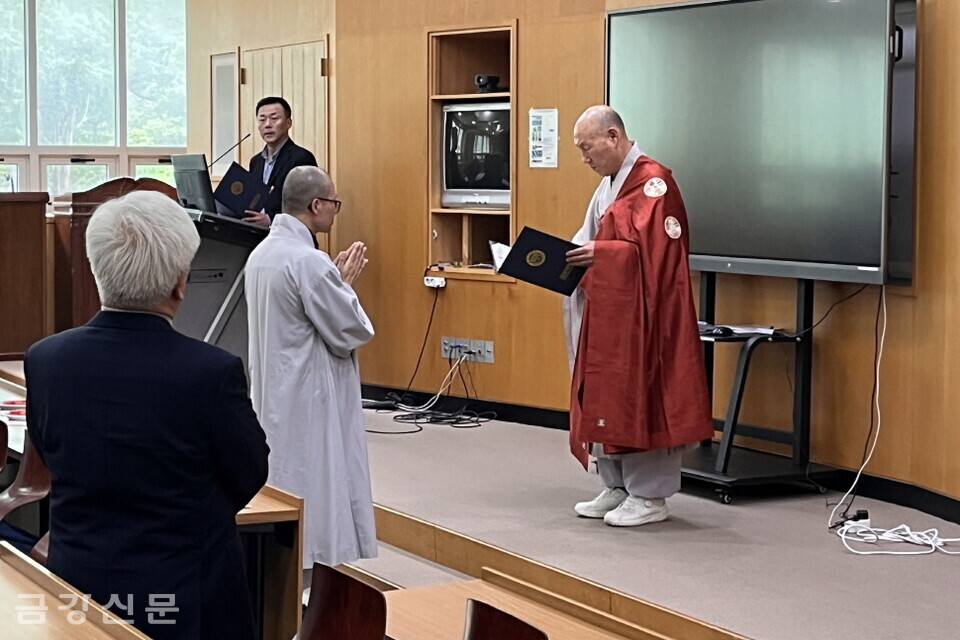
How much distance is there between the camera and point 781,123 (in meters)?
5.73

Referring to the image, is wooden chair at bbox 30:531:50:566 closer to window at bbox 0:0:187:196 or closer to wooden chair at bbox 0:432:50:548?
wooden chair at bbox 0:432:50:548

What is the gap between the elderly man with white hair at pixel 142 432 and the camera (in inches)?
92.2

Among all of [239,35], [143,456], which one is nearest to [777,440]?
[143,456]

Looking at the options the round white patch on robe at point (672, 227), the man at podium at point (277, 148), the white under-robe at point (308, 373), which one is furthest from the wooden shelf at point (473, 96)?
the white under-robe at point (308, 373)

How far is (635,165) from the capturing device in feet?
16.7

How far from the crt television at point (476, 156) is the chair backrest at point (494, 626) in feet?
17.3

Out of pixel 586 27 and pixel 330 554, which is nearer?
pixel 330 554

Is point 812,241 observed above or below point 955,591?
above

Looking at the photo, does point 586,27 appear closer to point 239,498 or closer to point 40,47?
A: point 239,498

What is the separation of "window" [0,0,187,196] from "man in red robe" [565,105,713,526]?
24.8ft

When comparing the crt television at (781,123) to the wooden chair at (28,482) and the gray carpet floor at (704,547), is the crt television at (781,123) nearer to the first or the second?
the gray carpet floor at (704,547)

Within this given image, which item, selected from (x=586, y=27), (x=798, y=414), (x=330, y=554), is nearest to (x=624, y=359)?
(x=798, y=414)

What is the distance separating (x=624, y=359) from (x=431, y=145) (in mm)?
2888

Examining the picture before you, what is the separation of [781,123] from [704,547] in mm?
1933
